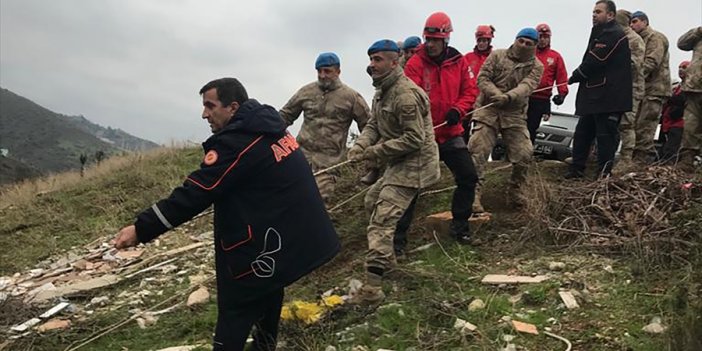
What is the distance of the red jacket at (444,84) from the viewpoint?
544 cm

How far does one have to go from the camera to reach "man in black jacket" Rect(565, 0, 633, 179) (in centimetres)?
618

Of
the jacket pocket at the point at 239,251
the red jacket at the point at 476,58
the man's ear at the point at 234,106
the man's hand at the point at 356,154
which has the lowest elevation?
the jacket pocket at the point at 239,251

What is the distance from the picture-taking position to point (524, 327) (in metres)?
3.62

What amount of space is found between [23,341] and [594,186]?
5.02 m

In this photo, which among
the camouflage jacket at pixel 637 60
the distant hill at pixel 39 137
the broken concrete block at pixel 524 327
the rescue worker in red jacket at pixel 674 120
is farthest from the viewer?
the distant hill at pixel 39 137

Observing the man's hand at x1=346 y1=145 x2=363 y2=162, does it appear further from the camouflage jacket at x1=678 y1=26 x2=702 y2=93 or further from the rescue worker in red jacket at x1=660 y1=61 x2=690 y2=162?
the rescue worker in red jacket at x1=660 y1=61 x2=690 y2=162

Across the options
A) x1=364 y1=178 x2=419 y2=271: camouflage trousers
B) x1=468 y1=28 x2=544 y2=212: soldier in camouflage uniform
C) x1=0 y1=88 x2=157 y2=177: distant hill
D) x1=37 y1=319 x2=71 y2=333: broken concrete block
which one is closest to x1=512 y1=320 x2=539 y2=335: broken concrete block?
x1=364 y1=178 x2=419 y2=271: camouflage trousers

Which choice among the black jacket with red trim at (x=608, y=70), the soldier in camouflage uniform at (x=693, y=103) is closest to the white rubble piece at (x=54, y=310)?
the black jacket with red trim at (x=608, y=70)

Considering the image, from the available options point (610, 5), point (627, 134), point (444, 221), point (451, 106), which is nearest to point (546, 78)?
point (627, 134)

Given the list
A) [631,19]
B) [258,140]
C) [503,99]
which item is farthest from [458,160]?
[631,19]

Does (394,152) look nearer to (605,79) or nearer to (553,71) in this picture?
(605,79)

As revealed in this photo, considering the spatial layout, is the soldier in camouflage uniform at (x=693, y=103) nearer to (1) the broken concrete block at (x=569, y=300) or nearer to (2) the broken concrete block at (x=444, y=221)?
(2) the broken concrete block at (x=444, y=221)

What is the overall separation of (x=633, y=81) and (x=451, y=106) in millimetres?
2826

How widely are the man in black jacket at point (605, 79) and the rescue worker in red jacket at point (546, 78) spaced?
89cm
